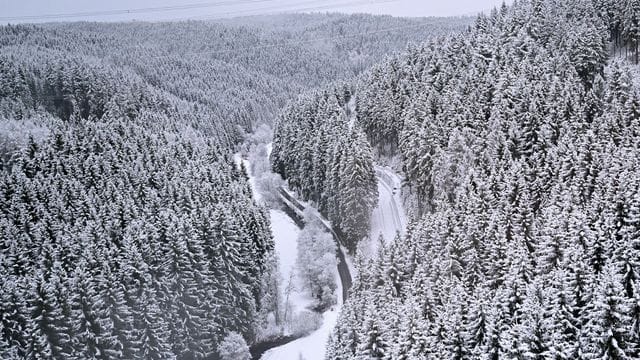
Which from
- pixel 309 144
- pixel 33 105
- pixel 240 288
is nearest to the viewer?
pixel 240 288

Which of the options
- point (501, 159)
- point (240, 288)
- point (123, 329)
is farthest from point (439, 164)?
point (123, 329)

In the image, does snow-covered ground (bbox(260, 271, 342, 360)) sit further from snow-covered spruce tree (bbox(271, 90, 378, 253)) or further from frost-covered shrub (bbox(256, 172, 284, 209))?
frost-covered shrub (bbox(256, 172, 284, 209))

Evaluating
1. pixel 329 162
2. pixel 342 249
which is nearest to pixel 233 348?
pixel 342 249

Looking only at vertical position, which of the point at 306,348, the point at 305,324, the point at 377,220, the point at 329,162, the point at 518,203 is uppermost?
the point at 518,203

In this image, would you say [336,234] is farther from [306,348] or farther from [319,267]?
[306,348]

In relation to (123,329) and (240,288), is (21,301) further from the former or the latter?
(240,288)

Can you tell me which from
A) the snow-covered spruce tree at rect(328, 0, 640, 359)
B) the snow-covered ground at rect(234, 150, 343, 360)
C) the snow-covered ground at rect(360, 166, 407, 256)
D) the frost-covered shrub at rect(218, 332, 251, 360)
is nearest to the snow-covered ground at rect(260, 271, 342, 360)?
the snow-covered ground at rect(234, 150, 343, 360)
